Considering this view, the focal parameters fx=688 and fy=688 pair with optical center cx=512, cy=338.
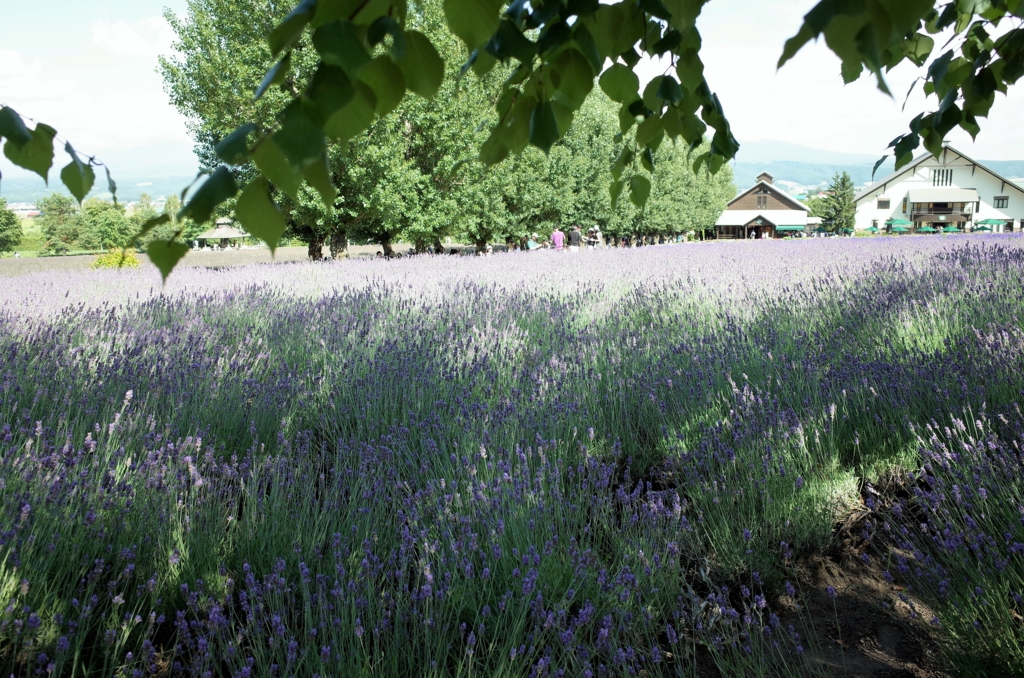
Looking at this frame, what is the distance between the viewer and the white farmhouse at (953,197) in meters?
69.1

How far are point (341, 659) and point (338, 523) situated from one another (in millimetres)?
932

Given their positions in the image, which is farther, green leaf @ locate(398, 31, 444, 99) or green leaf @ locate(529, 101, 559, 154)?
green leaf @ locate(529, 101, 559, 154)

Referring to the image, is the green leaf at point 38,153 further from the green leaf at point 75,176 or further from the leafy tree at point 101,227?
the leafy tree at point 101,227

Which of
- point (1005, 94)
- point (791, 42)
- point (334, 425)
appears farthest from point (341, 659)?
point (1005, 94)

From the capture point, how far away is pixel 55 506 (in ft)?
7.00

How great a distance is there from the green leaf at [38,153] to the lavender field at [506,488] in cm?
101

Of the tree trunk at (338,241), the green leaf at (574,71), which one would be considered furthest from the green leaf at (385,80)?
the tree trunk at (338,241)

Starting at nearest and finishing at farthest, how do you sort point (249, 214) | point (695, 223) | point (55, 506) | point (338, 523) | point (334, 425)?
1. point (249, 214)
2. point (55, 506)
3. point (338, 523)
4. point (334, 425)
5. point (695, 223)

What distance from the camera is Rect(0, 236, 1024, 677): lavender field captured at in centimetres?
187

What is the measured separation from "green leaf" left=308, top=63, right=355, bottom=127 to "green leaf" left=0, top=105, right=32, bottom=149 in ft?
1.96

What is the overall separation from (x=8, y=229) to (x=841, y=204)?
93501mm

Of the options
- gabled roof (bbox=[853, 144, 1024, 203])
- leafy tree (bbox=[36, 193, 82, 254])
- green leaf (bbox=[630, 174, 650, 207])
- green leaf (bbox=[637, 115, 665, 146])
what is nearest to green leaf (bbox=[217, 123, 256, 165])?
green leaf (bbox=[637, 115, 665, 146])

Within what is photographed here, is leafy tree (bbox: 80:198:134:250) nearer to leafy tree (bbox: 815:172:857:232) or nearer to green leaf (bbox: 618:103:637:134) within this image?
leafy tree (bbox: 815:172:857:232)

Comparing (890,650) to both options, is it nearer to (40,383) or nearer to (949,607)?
(949,607)
